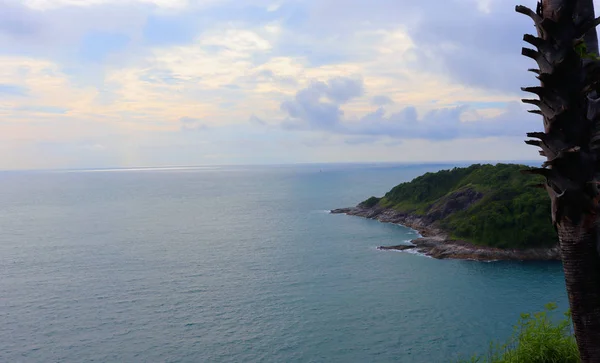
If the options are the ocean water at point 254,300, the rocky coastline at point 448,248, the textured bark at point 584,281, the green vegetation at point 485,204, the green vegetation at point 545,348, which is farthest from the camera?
the green vegetation at point 485,204

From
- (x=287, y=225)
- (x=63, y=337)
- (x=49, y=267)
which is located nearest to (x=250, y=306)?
(x=63, y=337)

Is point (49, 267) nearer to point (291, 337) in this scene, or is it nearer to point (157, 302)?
point (157, 302)

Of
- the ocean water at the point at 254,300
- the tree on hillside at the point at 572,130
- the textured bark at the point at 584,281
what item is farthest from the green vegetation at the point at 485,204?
the tree on hillside at the point at 572,130

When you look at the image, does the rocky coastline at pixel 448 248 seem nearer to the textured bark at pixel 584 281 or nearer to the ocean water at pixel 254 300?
the ocean water at pixel 254 300

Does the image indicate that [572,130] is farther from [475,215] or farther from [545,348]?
[475,215]

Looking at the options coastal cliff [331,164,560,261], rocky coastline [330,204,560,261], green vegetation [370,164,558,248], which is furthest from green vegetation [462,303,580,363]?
coastal cliff [331,164,560,261]

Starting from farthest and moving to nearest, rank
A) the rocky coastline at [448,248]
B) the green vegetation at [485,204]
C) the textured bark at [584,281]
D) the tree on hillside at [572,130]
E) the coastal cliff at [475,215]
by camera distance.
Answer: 1. the green vegetation at [485,204]
2. the coastal cliff at [475,215]
3. the rocky coastline at [448,248]
4. the textured bark at [584,281]
5. the tree on hillside at [572,130]

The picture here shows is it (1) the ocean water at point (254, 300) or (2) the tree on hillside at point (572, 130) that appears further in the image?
(1) the ocean water at point (254, 300)
